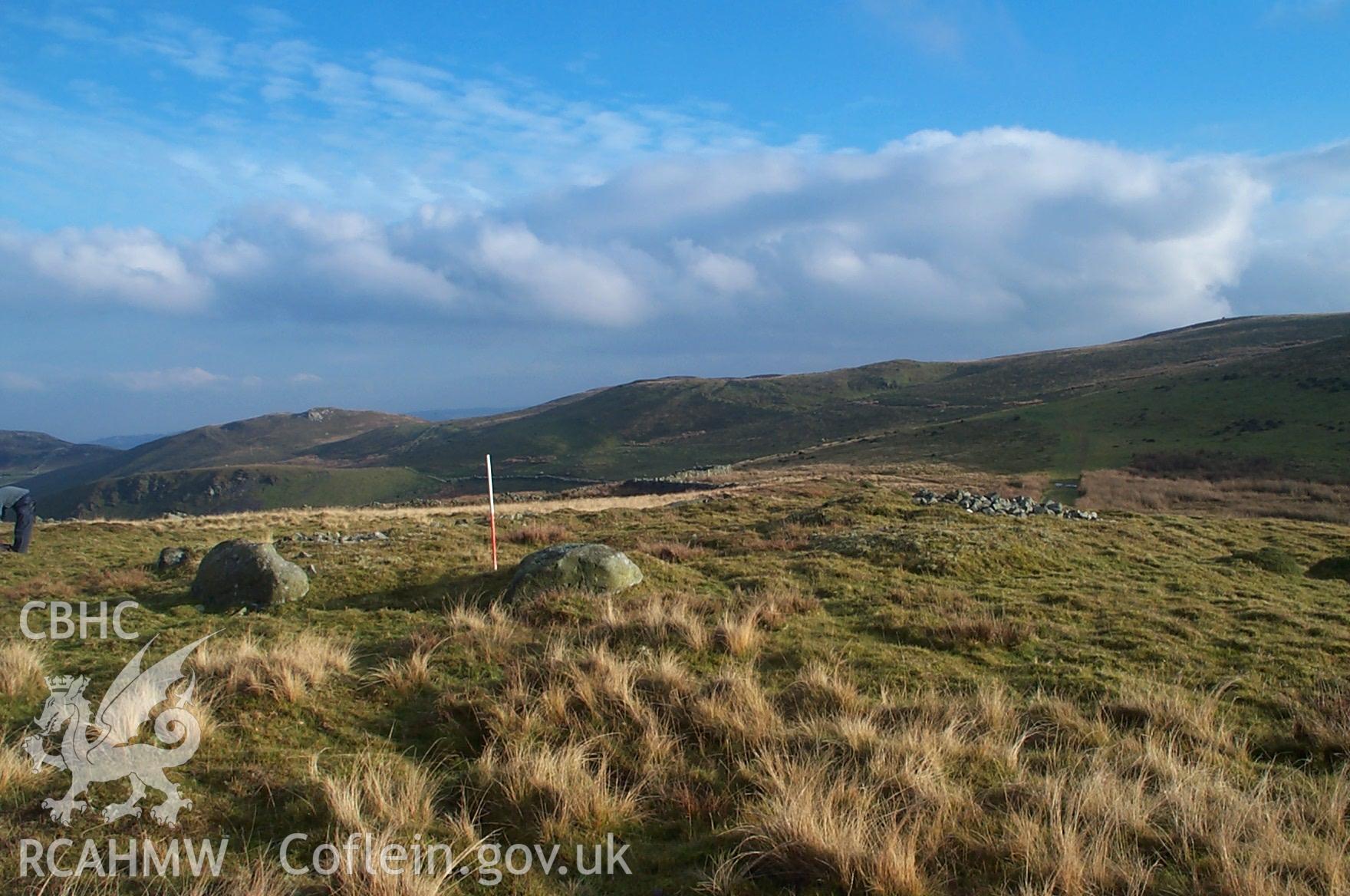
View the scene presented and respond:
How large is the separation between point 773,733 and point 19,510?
2411 cm

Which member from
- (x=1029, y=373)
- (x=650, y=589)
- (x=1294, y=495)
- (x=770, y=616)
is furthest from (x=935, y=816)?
(x=1029, y=373)

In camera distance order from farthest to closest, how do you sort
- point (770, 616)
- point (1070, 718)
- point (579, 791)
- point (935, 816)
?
point (770, 616) → point (1070, 718) → point (579, 791) → point (935, 816)

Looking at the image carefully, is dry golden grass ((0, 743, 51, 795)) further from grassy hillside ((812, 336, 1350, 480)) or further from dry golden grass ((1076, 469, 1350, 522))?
grassy hillside ((812, 336, 1350, 480))

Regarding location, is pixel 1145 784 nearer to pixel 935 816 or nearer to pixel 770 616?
pixel 935 816

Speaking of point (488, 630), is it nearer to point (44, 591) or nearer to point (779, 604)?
point (779, 604)

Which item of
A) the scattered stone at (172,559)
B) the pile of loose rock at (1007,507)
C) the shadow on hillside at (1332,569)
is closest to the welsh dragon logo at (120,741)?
the scattered stone at (172,559)

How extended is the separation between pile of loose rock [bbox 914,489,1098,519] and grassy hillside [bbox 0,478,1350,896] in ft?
36.5

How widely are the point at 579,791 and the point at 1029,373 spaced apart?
164147mm

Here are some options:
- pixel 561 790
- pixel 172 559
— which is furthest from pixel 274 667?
pixel 172 559

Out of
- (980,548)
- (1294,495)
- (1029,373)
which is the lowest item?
(1294,495)

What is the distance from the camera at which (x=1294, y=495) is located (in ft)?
123

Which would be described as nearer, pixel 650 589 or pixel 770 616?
pixel 770 616

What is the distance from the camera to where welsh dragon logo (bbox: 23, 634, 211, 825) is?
201 inches

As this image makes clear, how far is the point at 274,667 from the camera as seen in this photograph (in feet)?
24.4
